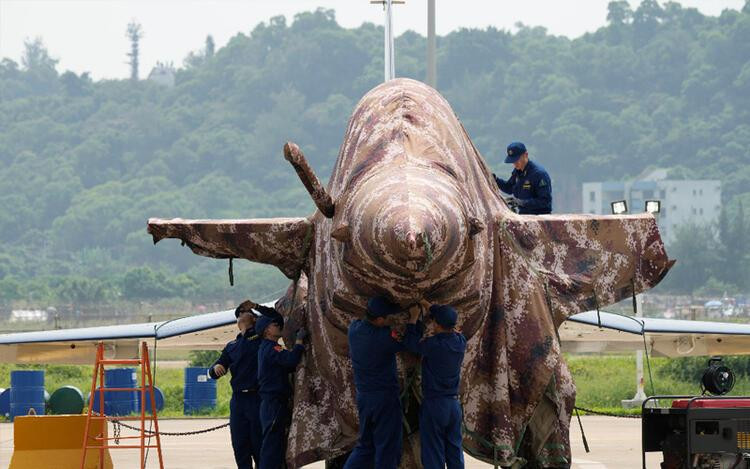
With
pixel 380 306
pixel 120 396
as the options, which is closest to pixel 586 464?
pixel 380 306

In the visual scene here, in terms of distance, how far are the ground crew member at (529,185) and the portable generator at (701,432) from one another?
6.41ft

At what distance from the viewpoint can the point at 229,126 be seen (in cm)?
17700

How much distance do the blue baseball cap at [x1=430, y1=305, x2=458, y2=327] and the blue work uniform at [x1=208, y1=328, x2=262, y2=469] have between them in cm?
456

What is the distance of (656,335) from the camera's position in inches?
753

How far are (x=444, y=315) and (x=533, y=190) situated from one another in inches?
144

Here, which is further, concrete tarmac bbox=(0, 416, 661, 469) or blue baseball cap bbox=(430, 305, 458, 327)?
concrete tarmac bbox=(0, 416, 661, 469)

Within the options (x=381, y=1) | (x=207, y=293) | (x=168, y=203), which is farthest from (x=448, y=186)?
(x=168, y=203)

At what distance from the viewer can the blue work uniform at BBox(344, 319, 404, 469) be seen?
9266mm

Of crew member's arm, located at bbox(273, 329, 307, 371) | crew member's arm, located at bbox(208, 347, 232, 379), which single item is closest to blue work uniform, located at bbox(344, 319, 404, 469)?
crew member's arm, located at bbox(273, 329, 307, 371)

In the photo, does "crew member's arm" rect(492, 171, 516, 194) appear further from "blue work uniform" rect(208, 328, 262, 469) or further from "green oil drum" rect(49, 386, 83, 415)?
"green oil drum" rect(49, 386, 83, 415)

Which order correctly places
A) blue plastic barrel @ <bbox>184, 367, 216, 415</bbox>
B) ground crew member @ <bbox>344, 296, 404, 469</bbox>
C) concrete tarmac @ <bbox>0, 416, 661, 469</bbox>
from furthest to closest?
blue plastic barrel @ <bbox>184, 367, 216, 415</bbox> → concrete tarmac @ <bbox>0, 416, 661, 469</bbox> → ground crew member @ <bbox>344, 296, 404, 469</bbox>

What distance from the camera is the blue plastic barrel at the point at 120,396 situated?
28.6 meters

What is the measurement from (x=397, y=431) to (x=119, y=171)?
165m

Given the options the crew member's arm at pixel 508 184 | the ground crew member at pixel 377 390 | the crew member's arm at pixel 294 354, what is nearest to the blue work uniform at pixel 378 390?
the ground crew member at pixel 377 390
